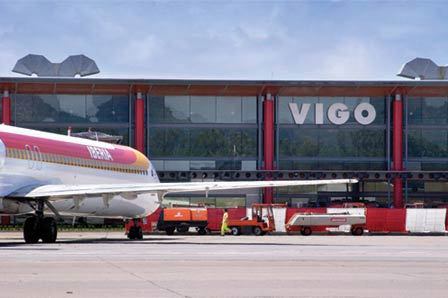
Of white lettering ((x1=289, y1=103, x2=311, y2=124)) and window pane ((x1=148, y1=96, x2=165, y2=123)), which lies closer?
window pane ((x1=148, y1=96, x2=165, y2=123))

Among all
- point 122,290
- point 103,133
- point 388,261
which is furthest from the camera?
point 103,133

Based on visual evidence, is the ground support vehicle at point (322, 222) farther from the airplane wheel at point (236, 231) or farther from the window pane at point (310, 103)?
the window pane at point (310, 103)

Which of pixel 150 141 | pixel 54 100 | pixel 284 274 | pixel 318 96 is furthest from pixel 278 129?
pixel 284 274

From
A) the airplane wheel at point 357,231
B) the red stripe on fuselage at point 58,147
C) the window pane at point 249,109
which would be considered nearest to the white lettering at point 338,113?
the window pane at point 249,109

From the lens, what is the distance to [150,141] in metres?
68.6

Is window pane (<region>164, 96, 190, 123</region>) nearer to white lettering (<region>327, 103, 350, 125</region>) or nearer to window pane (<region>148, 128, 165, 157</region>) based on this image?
window pane (<region>148, 128, 165, 157</region>)

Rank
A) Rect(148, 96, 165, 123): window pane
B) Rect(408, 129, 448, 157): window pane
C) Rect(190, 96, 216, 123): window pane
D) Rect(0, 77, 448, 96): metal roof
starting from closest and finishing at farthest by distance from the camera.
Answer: Rect(0, 77, 448, 96): metal roof → Rect(148, 96, 165, 123): window pane → Rect(190, 96, 216, 123): window pane → Rect(408, 129, 448, 157): window pane

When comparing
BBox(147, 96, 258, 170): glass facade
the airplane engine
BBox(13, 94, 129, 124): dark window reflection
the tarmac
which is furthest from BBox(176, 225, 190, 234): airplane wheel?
the tarmac

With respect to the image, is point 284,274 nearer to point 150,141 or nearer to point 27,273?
point 27,273

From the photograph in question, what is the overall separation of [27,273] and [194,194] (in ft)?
169

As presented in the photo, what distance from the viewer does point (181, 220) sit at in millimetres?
58719

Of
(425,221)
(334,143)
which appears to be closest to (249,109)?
(334,143)

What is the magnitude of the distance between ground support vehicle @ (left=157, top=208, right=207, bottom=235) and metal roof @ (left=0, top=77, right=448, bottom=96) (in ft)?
38.4

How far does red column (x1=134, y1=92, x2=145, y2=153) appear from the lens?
221ft
